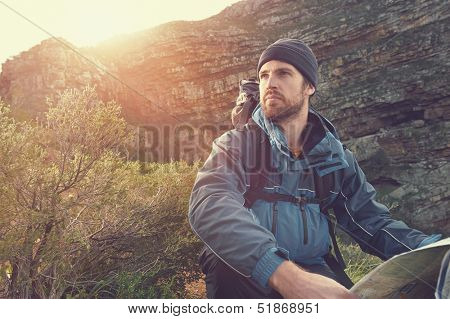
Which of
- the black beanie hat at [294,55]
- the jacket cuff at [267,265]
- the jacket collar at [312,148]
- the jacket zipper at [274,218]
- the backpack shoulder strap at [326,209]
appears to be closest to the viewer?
the jacket cuff at [267,265]

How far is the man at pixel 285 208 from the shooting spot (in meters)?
1.56

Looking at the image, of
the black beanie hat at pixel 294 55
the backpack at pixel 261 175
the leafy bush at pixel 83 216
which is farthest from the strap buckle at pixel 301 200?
the leafy bush at pixel 83 216

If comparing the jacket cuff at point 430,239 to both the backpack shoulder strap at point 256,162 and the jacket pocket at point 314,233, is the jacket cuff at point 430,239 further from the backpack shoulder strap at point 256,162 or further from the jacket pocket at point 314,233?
the backpack shoulder strap at point 256,162

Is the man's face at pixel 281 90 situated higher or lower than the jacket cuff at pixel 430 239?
higher

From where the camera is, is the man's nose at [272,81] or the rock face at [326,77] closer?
the man's nose at [272,81]

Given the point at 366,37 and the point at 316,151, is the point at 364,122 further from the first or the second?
the point at 316,151

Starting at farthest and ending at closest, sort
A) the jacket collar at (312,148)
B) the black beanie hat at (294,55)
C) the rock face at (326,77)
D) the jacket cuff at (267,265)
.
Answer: the rock face at (326,77) < the black beanie hat at (294,55) < the jacket collar at (312,148) < the jacket cuff at (267,265)

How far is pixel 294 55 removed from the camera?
2408 mm

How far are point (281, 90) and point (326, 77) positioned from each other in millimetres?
33929

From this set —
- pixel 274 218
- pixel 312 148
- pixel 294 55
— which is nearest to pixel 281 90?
pixel 294 55

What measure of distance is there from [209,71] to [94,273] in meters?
36.0

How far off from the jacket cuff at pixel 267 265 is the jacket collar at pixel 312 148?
63 cm

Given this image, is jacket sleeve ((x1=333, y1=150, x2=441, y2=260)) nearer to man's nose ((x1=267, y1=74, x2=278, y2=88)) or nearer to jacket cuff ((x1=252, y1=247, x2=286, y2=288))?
man's nose ((x1=267, y1=74, x2=278, y2=88))

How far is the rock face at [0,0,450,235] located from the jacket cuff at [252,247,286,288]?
22.1 m
